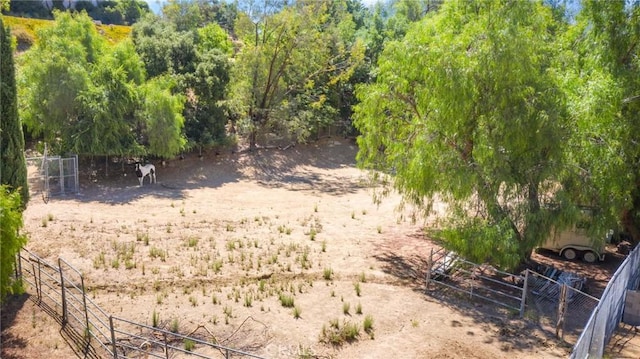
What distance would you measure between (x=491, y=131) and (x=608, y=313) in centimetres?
483

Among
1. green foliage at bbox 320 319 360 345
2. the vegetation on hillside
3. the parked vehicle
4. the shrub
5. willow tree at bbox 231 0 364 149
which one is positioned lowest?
green foliage at bbox 320 319 360 345

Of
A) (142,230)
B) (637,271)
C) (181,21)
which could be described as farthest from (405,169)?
Answer: (181,21)

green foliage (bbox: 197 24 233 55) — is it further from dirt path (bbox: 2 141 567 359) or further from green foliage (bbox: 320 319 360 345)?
green foliage (bbox: 320 319 360 345)

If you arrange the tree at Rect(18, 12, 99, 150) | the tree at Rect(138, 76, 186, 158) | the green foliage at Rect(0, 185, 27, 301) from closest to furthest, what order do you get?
the green foliage at Rect(0, 185, 27, 301)
the tree at Rect(18, 12, 99, 150)
the tree at Rect(138, 76, 186, 158)

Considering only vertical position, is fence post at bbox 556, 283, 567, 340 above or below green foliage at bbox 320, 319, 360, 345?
above

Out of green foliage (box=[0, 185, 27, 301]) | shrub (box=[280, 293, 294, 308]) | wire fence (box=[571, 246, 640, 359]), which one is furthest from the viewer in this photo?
shrub (box=[280, 293, 294, 308])

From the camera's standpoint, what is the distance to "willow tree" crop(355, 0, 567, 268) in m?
11.6

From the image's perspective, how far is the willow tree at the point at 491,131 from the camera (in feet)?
38.1

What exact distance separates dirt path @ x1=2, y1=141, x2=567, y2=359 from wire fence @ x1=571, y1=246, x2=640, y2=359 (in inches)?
45.6

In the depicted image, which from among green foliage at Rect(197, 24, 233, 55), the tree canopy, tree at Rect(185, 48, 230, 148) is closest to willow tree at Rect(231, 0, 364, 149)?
tree at Rect(185, 48, 230, 148)

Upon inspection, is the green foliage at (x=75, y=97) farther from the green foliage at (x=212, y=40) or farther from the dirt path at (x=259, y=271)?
the green foliage at (x=212, y=40)

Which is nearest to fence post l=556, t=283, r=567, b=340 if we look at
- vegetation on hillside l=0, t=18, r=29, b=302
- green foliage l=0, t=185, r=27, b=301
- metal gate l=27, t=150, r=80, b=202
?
green foliage l=0, t=185, r=27, b=301

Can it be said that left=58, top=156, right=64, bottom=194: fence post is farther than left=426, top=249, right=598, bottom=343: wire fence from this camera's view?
Yes

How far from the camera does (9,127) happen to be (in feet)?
40.5
